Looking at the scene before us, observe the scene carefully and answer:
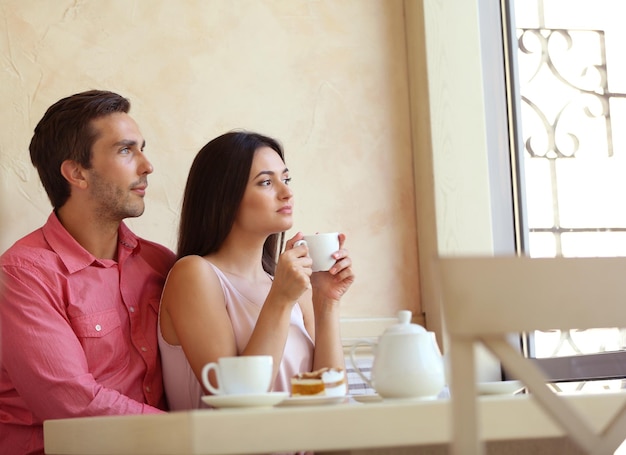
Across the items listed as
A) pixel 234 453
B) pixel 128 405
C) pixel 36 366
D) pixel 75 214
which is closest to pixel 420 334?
pixel 234 453

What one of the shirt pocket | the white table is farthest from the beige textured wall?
the white table

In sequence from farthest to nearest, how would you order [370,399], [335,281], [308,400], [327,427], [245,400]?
[335,281], [370,399], [308,400], [245,400], [327,427]

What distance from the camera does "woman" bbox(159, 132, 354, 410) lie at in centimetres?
198

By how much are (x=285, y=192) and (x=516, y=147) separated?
3.01 ft

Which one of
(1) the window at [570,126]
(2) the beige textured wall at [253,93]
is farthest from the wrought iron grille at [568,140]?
(2) the beige textured wall at [253,93]

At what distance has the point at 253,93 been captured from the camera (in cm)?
262

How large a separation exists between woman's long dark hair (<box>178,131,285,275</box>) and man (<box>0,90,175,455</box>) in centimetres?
10

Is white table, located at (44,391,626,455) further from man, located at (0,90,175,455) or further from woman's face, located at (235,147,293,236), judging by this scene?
woman's face, located at (235,147,293,236)

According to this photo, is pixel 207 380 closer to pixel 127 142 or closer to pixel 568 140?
pixel 127 142

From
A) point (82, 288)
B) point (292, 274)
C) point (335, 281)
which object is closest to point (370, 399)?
point (292, 274)

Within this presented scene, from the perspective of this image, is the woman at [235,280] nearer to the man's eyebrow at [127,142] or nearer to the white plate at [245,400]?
the man's eyebrow at [127,142]

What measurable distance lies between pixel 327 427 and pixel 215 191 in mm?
1285

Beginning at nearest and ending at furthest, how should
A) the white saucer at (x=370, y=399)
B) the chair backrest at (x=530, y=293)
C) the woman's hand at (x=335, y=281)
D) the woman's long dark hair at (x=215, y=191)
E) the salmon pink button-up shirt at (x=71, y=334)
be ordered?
the chair backrest at (x=530, y=293) → the white saucer at (x=370, y=399) → the salmon pink button-up shirt at (x=71, y=334) → the woman's hand at (x=335, y=281) → the woman's long dark hair at (x=215, y=191)

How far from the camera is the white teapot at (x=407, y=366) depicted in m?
1.29
